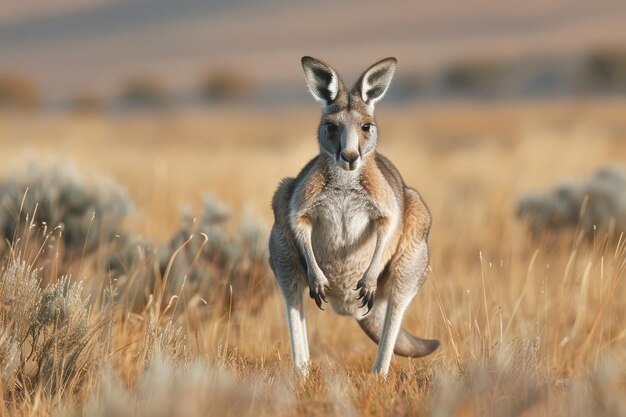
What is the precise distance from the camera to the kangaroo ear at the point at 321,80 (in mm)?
4031

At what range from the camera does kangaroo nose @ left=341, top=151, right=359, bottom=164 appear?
12.6ft

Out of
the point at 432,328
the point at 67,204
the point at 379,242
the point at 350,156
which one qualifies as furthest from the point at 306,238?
the point at 67,204

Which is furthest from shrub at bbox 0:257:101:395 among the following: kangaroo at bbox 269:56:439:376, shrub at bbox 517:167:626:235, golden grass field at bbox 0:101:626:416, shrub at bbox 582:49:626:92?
shrub at bbox 582:49:626:92

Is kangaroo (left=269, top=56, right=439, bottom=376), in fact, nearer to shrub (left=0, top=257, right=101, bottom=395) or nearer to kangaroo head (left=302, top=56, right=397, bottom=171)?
kangaroo head (left=302, top=56, right=397, bottom=171)

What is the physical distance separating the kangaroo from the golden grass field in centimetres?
26

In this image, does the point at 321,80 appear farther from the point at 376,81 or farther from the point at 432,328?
the point at 432,328

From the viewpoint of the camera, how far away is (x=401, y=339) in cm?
457

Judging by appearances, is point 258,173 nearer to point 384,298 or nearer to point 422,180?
point 422,180

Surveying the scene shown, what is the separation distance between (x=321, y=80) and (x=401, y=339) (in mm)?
1403

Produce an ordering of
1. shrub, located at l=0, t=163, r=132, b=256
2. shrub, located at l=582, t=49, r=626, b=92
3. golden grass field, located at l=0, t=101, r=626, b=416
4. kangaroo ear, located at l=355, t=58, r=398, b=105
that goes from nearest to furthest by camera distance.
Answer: golden grass field, located at l=0, t=101, r=626, b=416 → kangaroo ear, located at l=355, t=58, r=398, b=105 → shrub, located at l=0, t=163, r=132, b=256 → shrub, located at l=582, t=49, r=626, b=92

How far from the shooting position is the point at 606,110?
36125 millimetres

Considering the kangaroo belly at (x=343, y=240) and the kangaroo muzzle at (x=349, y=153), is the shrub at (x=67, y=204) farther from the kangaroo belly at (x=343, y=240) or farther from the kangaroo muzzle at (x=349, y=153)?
the kangaroo muzzle at (x=349, y=153)

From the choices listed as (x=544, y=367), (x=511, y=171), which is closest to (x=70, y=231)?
(x=544, y=367)

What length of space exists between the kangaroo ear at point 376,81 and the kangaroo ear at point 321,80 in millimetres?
116
